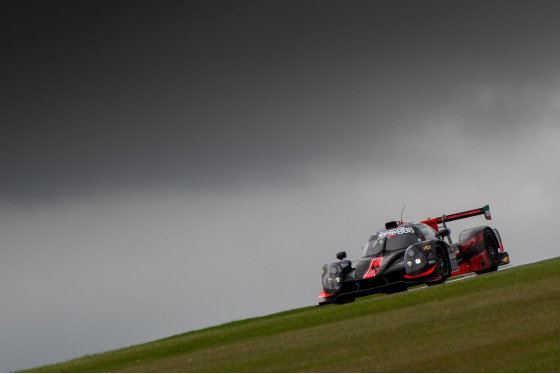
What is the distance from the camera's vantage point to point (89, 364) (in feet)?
61.9

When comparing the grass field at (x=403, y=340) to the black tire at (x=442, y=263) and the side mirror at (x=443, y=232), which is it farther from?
the side mirror at (x=443, y=232)

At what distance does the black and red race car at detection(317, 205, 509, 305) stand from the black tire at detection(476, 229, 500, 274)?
0.23 m

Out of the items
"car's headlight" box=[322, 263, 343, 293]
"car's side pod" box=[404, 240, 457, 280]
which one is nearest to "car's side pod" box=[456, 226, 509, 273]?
"car's side pod" box=[404, 240, 457, 280]

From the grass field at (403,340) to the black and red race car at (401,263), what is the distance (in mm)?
2085

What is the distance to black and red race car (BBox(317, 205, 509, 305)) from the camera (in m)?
24.8

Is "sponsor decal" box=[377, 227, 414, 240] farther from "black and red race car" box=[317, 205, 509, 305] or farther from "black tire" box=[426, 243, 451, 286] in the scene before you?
"black tire" box=[426, 243, 451, 286]

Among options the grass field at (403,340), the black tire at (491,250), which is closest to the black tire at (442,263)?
the grass field at (403,340)

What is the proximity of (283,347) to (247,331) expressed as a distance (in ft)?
15.9

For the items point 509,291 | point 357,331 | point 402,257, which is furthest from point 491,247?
point 357,331

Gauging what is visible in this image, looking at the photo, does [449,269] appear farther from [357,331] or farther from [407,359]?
[407,359]

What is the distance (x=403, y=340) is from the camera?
1412 centimetres

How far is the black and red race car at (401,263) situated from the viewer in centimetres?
2475

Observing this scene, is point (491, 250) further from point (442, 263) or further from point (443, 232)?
point (442, 263)

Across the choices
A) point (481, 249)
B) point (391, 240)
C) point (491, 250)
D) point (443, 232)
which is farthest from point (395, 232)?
point (491, 250)
